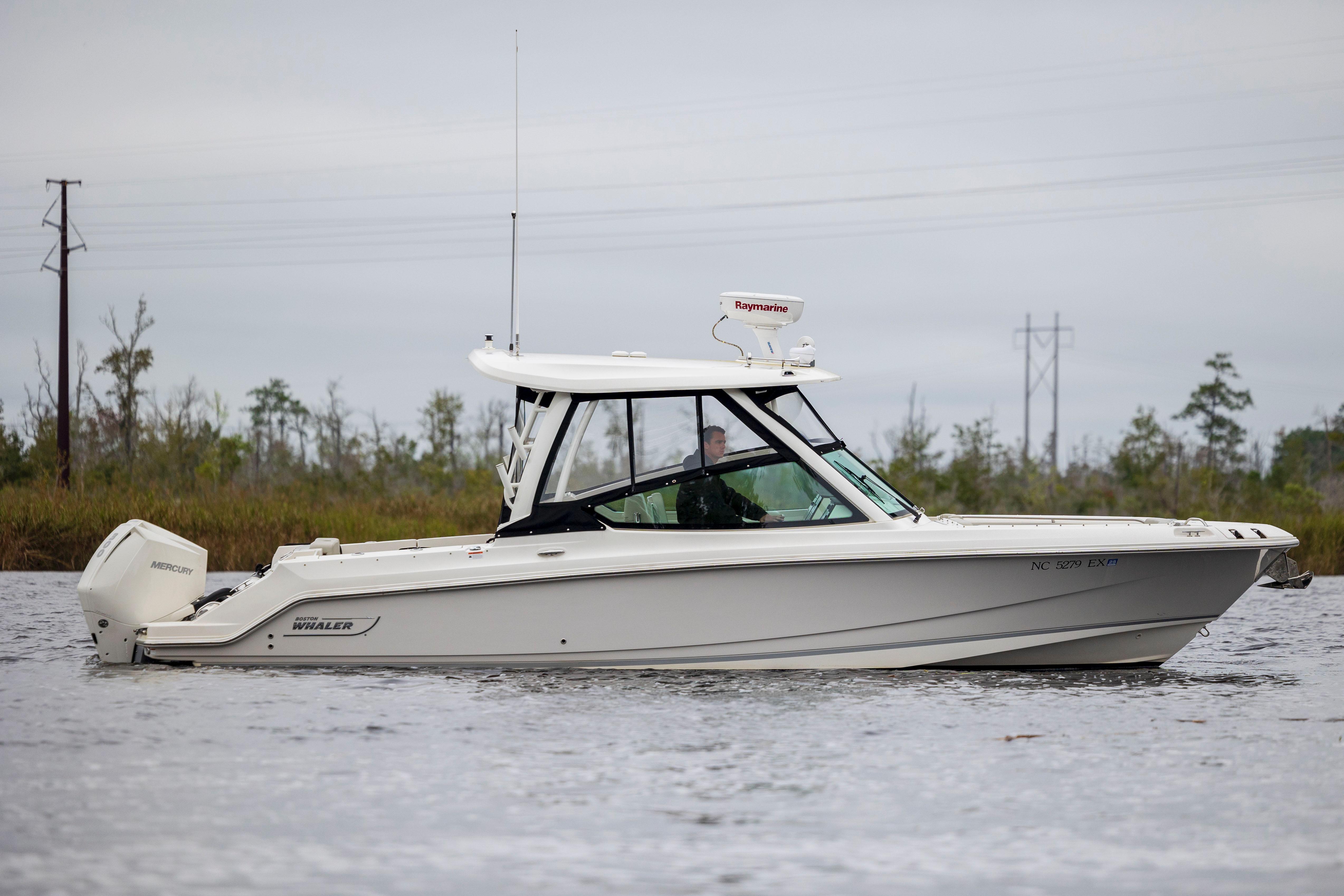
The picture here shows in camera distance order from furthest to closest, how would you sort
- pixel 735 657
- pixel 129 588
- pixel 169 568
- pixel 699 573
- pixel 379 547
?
pixel 379 547 → pixel 169 568 → pixel 129 588 → pixel 735 657 → pixel 699 573

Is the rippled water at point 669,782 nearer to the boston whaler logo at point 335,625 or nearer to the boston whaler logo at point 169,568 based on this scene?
the boston whaler logo at point 335,625

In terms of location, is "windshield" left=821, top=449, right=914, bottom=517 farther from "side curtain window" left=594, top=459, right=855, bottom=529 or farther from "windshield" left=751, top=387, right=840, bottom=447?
"side curtain window" left=594, top=459, right=855, bottom=529

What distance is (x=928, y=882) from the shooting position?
3770 millimetres

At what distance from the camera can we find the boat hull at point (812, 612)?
22.8ft

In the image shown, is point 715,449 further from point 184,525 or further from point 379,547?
point 184,525

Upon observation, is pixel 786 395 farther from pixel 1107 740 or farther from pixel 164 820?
pixel 164 820

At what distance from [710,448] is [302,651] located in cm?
276

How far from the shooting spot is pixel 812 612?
6.98 m

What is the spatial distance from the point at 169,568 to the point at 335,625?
4.08 feet

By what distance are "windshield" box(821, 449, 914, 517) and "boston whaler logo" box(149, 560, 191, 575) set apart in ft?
13.6

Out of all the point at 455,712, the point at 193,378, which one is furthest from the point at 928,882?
the point at 193,378

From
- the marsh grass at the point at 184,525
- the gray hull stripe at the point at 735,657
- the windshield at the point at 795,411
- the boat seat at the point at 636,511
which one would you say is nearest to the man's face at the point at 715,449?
the windshield at the point at 795,411

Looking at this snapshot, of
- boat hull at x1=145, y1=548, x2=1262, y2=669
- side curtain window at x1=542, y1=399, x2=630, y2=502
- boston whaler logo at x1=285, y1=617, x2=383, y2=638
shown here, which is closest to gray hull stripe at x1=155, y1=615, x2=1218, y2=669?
boat hull at x1=145, y1=548, x2=1262, y2=669

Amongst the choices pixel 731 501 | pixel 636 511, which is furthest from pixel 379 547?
pixel 731 501
